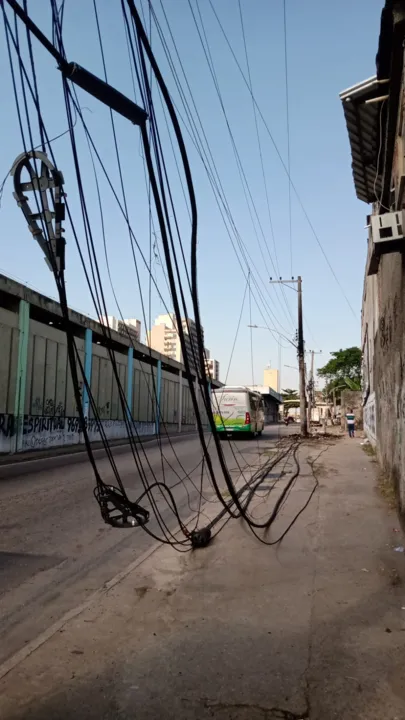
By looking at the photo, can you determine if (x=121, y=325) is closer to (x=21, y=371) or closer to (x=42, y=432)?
(x=21, y=371)

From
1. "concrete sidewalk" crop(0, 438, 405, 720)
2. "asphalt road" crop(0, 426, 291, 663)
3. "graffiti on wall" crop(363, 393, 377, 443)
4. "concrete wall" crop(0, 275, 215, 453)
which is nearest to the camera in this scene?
"concrete sidewalk" crop(0, 438, 405, 720)

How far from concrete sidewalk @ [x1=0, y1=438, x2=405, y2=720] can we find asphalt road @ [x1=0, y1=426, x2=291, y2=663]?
0.36 meters

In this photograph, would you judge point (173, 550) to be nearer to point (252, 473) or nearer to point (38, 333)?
point (252, 473)

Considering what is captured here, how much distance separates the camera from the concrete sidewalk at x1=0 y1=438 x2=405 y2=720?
118 inches

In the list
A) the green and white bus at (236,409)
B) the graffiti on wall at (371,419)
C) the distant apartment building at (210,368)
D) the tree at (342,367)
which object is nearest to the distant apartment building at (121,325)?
the distant apartment building at (210,368)

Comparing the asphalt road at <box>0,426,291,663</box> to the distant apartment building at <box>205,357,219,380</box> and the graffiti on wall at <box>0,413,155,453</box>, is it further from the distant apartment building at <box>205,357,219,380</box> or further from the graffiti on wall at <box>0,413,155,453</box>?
the graffiti on wall at <box>0,413,155,453</box>

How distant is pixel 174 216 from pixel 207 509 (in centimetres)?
557

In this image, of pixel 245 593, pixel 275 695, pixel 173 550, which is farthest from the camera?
pixel 173 550

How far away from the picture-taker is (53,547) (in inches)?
255

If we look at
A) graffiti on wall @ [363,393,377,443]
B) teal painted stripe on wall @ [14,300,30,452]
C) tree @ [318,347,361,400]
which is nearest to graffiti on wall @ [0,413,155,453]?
teal painted stripe on wall @ [14,300,30,452]

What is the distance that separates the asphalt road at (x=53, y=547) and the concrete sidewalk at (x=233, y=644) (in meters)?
0.36

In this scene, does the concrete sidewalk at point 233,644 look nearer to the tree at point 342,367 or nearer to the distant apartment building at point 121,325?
the distant apartment building at point 121,325

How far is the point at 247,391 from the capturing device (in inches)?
1091

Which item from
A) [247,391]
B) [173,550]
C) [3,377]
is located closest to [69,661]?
[173,550]
